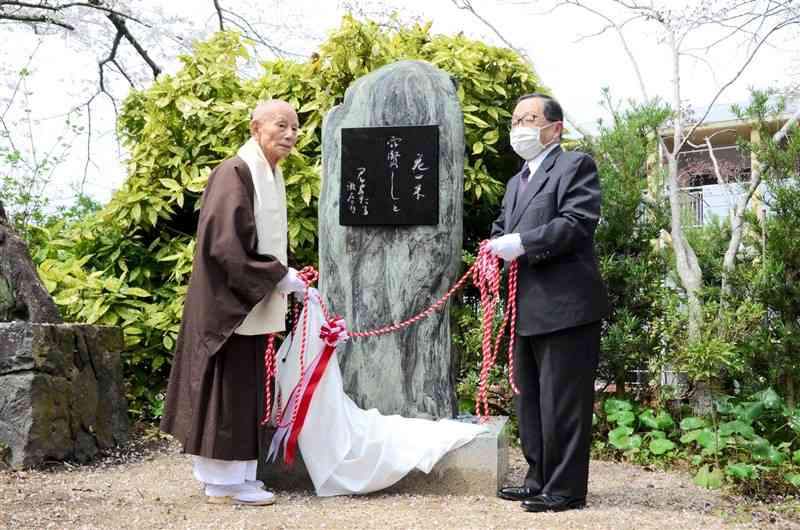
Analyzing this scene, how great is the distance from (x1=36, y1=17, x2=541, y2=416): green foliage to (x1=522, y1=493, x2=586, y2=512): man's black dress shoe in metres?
2.49

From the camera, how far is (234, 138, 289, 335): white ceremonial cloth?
3.89 metres

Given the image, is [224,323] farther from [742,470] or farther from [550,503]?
[742,470]

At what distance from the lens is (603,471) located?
16.5 ft

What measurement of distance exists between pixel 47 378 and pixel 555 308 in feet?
9.74

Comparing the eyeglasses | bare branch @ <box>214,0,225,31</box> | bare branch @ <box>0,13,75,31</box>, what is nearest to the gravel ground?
the eyeglasses

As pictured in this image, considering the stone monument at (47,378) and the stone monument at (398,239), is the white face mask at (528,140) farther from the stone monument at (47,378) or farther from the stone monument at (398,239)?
the stone monument at (47,378)

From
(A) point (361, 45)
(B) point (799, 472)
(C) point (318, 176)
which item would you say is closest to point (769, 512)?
(B) point (799, 472)

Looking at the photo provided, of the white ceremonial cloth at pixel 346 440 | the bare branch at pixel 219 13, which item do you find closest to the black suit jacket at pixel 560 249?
the white ceremonial cloth at pixel 346 440

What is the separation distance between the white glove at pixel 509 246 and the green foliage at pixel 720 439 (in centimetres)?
171

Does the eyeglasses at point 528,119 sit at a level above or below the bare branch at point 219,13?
below

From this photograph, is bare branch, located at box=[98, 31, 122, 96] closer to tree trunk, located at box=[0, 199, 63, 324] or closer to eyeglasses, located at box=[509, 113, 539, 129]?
tree trunk, located at box=[0, 199, 63, 324]

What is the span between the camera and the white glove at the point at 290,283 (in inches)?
153

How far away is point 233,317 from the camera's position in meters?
A: 3.77

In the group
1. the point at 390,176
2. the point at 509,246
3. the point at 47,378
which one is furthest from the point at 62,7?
the point at 509,246
